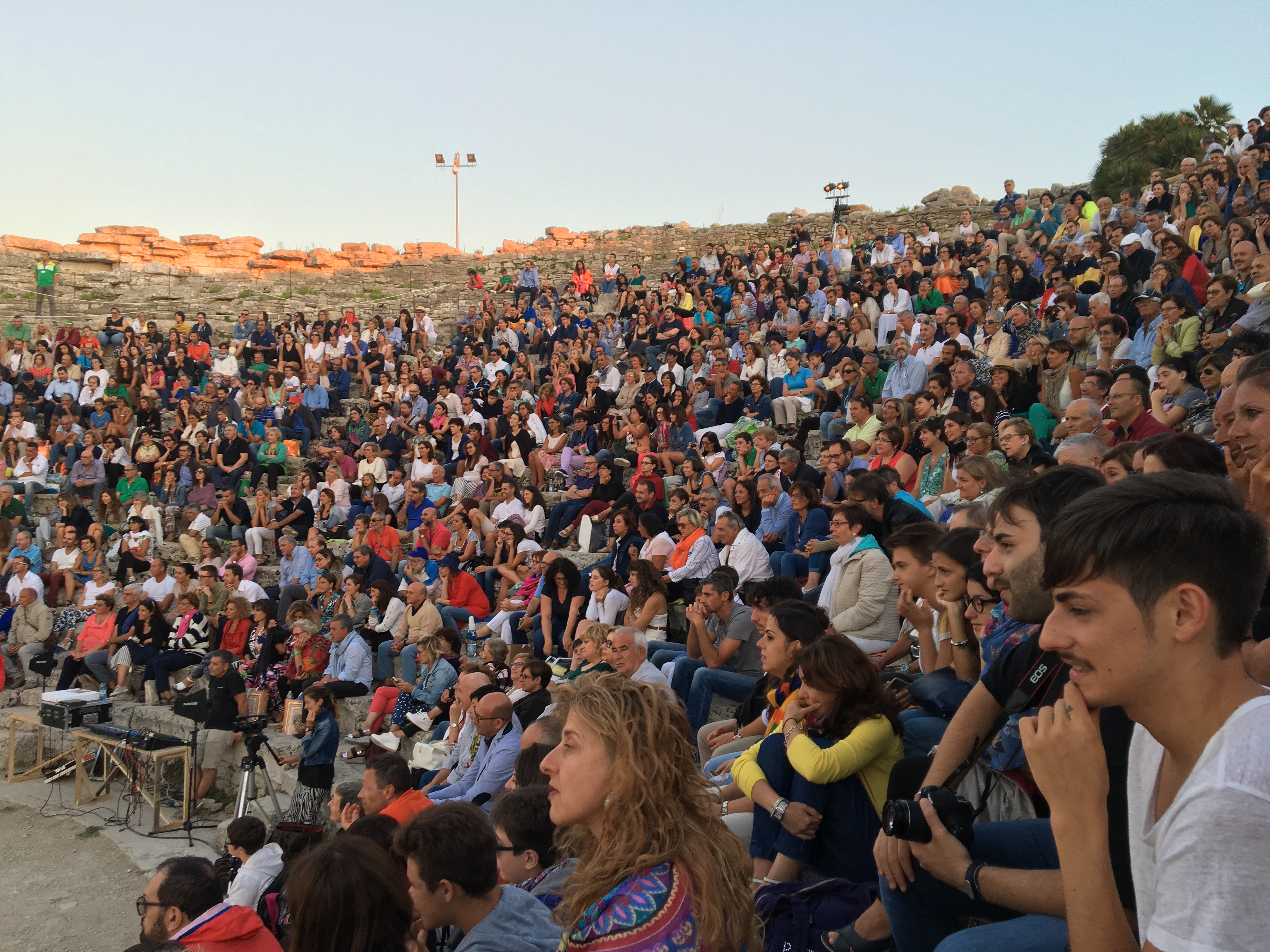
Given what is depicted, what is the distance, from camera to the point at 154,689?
8.98 m

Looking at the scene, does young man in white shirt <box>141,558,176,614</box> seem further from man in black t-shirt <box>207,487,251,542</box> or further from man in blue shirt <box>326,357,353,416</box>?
man in blue shirt <box>326,357,353,416</box>

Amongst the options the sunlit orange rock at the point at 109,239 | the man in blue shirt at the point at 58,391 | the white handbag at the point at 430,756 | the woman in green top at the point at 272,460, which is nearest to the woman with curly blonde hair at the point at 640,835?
the white handbag at the point at 430,756

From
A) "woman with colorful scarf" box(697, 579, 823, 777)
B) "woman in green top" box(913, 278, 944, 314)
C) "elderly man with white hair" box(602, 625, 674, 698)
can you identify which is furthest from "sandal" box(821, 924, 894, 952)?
"woman in green top" box(913, 278, 944, 314)

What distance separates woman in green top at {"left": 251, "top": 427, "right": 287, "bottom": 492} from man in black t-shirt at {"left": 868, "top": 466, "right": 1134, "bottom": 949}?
11884 millimetres

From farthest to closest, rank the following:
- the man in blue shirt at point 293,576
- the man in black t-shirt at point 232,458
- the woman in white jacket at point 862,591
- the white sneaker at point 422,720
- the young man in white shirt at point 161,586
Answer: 1. the man in black t-shirt at point 232,458
2. the young man in white shirt at point 161,586
3. the man in blue shirt at point 293,576
4. the white sneaker at point 422,720
5. the woman in white jacket at point 862,591

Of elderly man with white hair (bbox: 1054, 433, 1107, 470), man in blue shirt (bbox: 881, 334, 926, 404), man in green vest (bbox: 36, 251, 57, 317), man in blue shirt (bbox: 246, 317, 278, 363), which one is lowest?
elderly man with white hair (bbox: 1054, 433, 1107, 470)

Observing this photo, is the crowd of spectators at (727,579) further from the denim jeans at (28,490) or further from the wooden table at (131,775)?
the wooden table at (131,775)

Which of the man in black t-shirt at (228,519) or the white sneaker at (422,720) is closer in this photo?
the white sneaker at (422,720)

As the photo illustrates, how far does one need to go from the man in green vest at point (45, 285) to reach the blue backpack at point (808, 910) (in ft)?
71.9

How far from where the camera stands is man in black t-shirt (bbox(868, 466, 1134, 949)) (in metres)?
1.78

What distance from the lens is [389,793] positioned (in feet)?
14.1

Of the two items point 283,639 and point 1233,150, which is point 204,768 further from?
point 1233,150

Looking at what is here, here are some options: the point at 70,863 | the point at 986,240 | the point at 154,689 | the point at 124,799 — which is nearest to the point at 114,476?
the point at 154,689

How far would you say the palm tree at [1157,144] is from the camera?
18.7 metres
